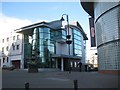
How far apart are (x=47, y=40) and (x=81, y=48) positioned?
18778mm

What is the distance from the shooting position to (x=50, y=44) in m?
54.8

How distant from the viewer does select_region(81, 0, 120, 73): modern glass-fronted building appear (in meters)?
26.4

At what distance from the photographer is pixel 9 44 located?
214 feet

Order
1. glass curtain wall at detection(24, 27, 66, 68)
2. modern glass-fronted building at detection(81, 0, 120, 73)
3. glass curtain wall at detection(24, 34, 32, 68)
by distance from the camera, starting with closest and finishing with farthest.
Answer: modern glass-fronted building at detection(81, 0, 120, 73) → glass curtain wall at detection(24, 27, 66, 68) → glass curtain wall at detection(24, 34, 32, 68)

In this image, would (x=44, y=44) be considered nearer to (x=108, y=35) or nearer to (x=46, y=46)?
(x=46, y=46)

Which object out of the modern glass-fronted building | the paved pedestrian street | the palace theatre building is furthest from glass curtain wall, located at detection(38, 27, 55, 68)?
the paved pedestrian street

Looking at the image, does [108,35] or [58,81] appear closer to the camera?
[58,81]

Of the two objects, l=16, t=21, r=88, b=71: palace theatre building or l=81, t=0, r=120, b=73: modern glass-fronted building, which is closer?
l=81, t=0, r=120, b=73: modern glass-fronted building

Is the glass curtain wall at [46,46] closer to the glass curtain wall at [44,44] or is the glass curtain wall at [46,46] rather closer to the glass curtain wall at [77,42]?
the glass curtain wall at [44,44]

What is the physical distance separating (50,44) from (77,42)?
14.1 metres

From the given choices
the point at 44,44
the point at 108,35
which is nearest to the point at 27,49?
the point at 44,44

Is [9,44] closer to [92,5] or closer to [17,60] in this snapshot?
[17,60]

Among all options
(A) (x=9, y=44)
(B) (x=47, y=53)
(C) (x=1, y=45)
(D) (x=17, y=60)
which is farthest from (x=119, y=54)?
(C) (x=1, y=45)

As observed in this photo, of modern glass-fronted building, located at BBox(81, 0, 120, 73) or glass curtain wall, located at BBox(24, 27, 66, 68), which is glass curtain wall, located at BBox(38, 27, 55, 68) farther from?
modern glass-fronted building, located at BBox(81, 0, 120, 73)
